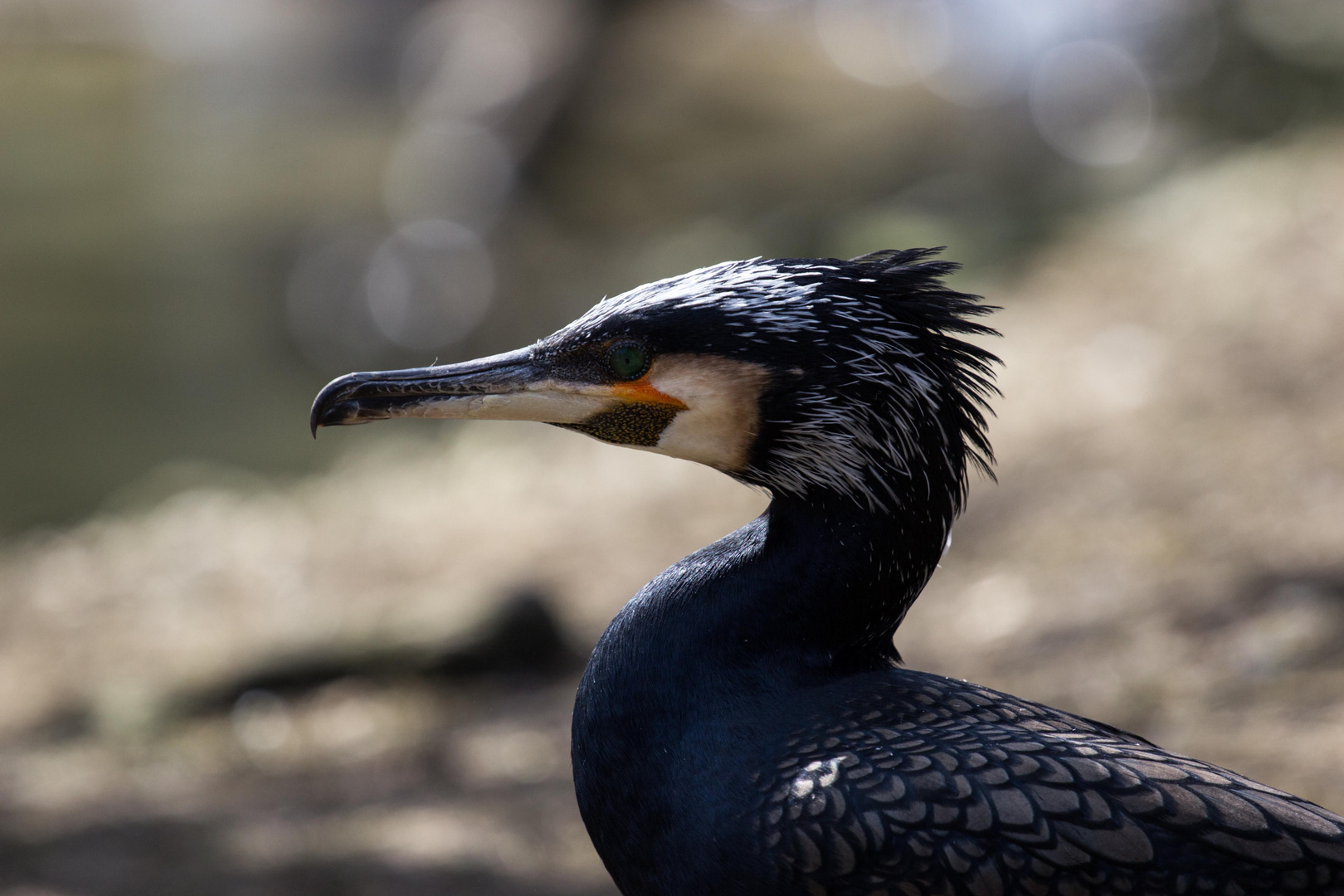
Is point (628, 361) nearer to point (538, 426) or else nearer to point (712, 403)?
point (712, 403)

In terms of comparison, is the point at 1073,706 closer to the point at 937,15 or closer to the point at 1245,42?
the point at 1245,42

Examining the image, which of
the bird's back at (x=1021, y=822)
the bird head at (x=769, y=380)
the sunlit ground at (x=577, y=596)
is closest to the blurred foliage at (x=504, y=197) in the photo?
the sunlit ground at (x=577, y=596)

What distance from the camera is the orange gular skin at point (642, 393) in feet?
9.12

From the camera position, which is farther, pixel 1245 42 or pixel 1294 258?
pixel 1245 42

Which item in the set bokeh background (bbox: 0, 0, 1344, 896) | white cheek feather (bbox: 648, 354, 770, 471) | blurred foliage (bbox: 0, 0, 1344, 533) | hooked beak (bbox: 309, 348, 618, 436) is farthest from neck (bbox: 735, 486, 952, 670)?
blurred foliage (bbox: 0, 0, 1344, 533)

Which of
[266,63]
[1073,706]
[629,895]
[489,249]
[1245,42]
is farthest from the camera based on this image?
[266,63]

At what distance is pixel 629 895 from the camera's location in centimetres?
275

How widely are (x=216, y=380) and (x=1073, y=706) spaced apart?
1012 cm

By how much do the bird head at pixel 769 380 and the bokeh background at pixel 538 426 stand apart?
2.27 m

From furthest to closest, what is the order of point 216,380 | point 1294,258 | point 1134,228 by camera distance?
point 216,380
point 1134,228
point 1294,258

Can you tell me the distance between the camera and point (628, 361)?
278 centimetres

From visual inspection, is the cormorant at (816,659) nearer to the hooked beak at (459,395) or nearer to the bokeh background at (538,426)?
the hooked beak at (459,395)

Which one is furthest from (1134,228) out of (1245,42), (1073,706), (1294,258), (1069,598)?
(1073,706)

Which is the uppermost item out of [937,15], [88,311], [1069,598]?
[937,15]
